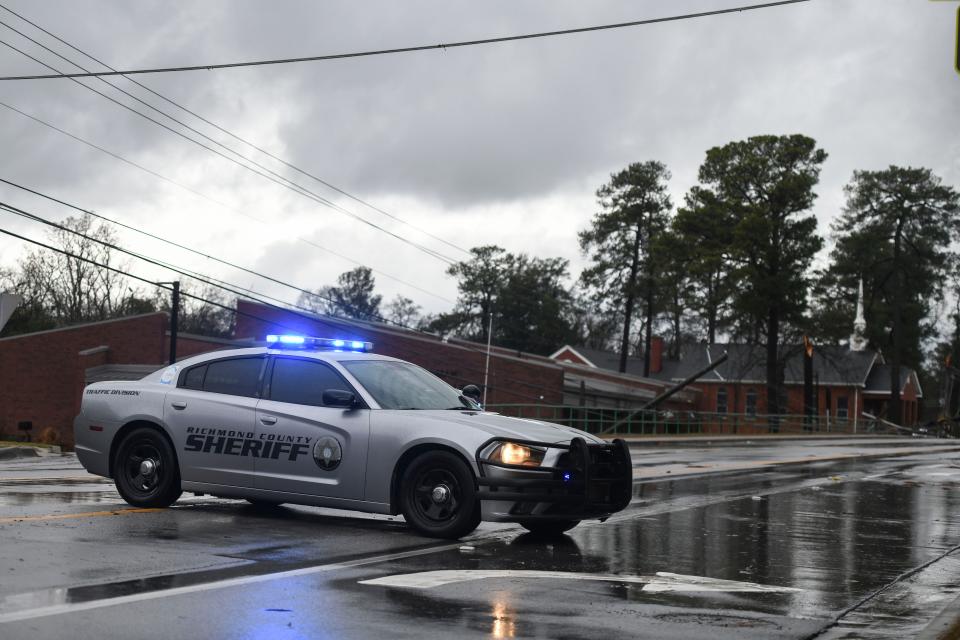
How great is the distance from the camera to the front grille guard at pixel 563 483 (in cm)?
875

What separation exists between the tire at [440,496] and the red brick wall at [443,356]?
44.5 m

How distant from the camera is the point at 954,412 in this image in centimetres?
9219

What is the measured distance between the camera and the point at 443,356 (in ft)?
183

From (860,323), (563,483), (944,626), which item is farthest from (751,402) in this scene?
(944,626)

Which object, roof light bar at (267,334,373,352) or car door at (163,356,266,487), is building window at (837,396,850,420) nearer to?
roof light bar at (267,334,373,352)

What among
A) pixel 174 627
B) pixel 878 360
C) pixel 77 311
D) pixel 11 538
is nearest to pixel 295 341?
pixel 11 538

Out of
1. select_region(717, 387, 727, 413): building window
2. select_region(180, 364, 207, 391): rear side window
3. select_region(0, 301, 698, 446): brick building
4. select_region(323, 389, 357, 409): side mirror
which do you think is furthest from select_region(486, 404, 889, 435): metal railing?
select_region(323, 389, 357, 409): side mirror

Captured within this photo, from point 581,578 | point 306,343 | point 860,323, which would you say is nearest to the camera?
point 581,578

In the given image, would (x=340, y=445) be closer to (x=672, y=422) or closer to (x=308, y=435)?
(x=308, y=435)

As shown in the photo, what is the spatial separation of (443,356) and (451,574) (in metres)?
48.3

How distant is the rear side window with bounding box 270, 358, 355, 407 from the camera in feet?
32.4

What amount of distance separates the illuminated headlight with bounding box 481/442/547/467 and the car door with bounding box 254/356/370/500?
3.68ft

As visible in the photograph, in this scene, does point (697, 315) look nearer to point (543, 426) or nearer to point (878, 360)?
point (878, 360)

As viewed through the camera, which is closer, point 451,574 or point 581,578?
point 451,574
